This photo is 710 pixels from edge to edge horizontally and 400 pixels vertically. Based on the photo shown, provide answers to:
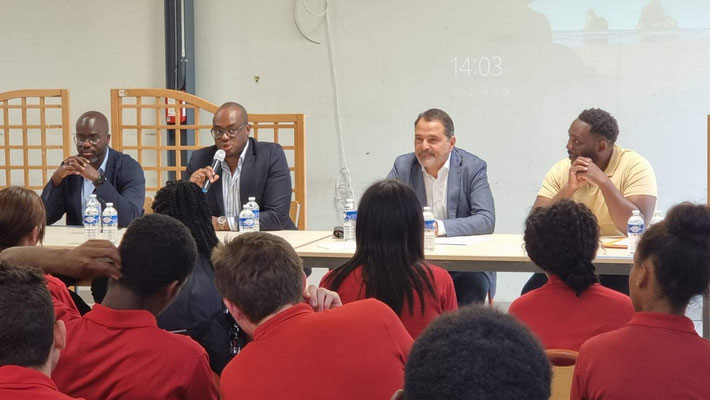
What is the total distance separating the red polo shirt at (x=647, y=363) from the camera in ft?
5.51

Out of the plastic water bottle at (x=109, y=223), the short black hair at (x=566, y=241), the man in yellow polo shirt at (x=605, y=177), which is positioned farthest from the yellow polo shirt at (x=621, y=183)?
the plastic water bottle at (x=109, y=223)

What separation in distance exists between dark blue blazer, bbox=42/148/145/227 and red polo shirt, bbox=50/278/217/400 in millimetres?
2766

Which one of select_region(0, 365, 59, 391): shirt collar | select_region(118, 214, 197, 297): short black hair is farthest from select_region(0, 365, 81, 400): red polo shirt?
select_region(118, 214, 197, 297): short black hair

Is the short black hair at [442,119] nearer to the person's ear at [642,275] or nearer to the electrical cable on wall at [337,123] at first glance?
the electrical cable on wall at [337,123]

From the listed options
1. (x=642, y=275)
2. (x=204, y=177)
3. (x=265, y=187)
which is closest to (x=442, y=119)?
(x=265, y=187)

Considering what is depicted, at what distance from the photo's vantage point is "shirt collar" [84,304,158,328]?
1.92 metres

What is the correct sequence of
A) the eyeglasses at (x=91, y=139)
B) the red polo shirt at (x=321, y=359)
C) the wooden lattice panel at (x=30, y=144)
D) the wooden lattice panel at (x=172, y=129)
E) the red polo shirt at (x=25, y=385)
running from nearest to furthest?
the red polo shirt at (x=25, y=385) < the red polo shirt at (x=321, y=359) < the eyeglasses at (x=91, y=139) < the wooden lattice panel at (x=172, y=129) < the wooden lattice panel at (x=30, y=144)

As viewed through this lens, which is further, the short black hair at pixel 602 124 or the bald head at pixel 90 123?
the bald head at pixel 90 123

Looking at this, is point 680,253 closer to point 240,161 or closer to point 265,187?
point 265,187

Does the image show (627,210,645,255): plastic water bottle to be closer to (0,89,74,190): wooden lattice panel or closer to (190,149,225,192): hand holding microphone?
(190,149,225,192): hand holding microphone

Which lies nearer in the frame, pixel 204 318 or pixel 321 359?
pixel 321 359

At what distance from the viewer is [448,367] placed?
3.34 ft

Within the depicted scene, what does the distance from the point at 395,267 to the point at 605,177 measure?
5.96 ft

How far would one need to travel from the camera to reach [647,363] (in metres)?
1.72
